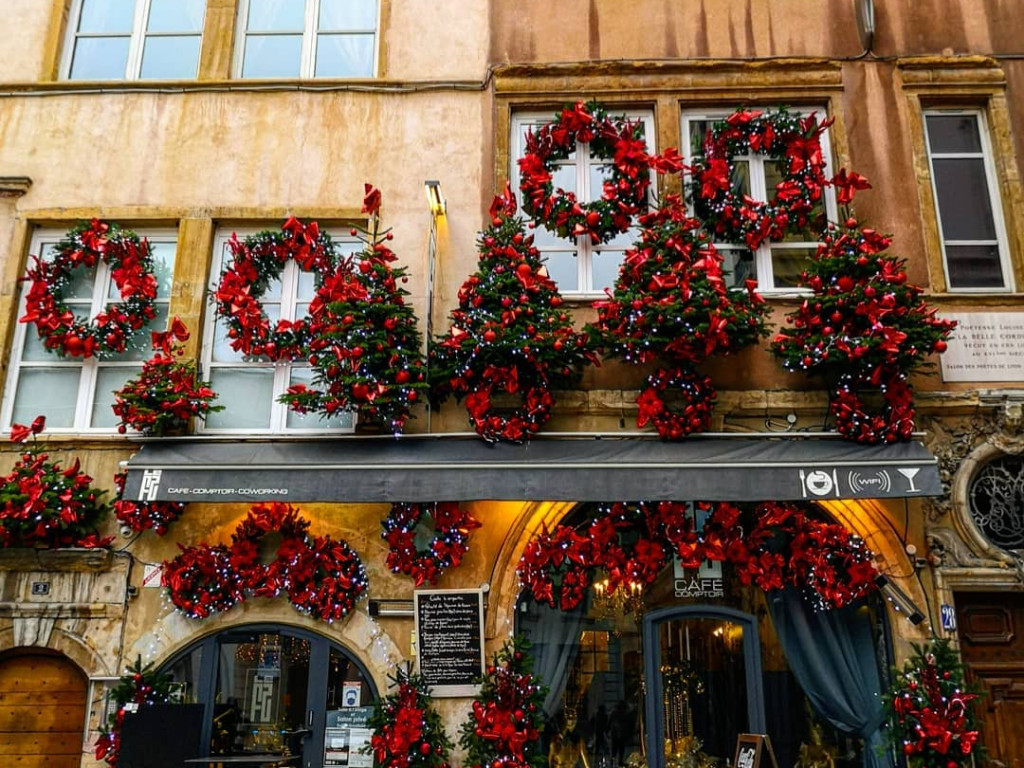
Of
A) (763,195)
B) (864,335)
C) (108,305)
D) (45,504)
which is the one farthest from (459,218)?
(45,504)

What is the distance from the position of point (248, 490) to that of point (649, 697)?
3394 mm

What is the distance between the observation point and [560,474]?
266 inches

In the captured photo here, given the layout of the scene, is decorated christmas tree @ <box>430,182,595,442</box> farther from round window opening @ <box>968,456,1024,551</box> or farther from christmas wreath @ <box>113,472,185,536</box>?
round window opening @ <box>968,456,1024,551</box>

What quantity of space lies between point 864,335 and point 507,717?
386 cm

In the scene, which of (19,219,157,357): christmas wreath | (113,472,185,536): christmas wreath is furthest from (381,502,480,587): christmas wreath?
(19,219,157,357): christmas wreath

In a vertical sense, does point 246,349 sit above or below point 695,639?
above

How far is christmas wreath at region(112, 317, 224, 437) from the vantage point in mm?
7336

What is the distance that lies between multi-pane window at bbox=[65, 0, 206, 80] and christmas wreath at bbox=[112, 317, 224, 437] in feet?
9.27

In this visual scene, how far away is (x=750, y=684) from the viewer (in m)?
7.06

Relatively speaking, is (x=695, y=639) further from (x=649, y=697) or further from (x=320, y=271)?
(x=320, y=271)

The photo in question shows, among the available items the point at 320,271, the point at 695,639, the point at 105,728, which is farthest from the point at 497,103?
the point at 105,728

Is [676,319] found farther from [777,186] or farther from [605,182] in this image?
[777,186]

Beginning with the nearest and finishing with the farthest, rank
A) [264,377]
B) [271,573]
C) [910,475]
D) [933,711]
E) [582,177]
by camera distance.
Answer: [933,711]
[910,475]
[271,573]
[264,377]
[582,177]

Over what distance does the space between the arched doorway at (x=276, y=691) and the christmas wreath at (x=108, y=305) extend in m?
2.68
